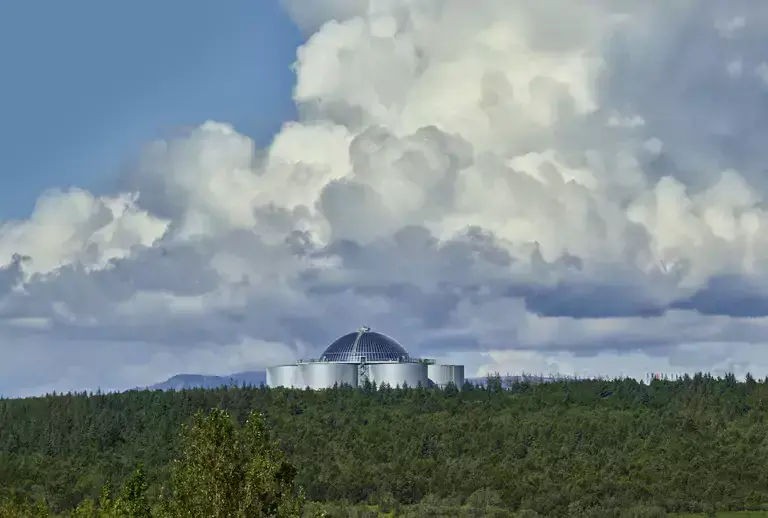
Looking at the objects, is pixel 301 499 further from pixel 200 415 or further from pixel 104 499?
pixel 104 499

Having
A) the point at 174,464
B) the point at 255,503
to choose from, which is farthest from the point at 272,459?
the point at 174,464

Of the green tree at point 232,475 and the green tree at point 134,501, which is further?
the green tree at point 134,501

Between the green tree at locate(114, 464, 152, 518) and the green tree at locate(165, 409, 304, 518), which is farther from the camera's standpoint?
the green tree at locate(114, 464, 152, 518)

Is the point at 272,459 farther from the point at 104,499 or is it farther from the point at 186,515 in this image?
the point at 104,499

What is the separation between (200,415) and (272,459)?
5.30 m

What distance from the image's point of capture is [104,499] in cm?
9300

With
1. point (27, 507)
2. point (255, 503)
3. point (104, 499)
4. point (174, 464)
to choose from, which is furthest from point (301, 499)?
point (27, 507)

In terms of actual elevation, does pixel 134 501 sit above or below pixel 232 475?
below

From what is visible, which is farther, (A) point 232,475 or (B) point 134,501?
(B) point 134,501

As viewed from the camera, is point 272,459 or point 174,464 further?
point 174,464

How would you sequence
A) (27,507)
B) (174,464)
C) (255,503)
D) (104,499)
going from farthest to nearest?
1. (27,507)
2. (104,499)
3. (174,464)
4. (255,503)

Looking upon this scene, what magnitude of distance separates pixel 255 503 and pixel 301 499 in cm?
265

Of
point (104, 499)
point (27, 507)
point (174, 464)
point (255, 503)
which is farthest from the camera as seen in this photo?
point (27, 507)

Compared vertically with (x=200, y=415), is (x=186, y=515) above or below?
below
